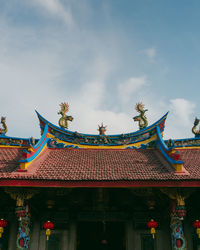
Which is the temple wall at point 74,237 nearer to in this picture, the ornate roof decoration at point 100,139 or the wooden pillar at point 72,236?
the wooden pillar at point 72,236

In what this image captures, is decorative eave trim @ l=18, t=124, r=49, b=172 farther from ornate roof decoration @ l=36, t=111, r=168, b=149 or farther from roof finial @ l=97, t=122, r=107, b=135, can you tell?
roof finial @ l=97, t=122, r=107, b=135

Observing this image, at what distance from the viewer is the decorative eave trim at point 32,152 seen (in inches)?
269

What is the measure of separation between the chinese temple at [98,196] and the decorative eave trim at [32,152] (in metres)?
0.03

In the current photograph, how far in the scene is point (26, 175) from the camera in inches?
253

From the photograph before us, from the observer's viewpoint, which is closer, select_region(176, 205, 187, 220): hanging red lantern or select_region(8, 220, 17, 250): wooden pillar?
select_region(176, 205, 187, 220): hanging red lantern

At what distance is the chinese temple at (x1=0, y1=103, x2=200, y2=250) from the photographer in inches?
247

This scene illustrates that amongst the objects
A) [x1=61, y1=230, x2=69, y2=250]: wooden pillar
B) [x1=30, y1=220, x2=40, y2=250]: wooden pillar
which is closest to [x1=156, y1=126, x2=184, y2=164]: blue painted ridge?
[x1=61, y1=230, x2=69, y2=250]: wooden pillar

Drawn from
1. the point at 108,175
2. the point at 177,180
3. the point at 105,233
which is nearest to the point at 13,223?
the point at 105,233

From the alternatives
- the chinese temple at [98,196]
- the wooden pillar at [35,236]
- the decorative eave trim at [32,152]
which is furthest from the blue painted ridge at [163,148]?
the wooden pillar at [35,236]

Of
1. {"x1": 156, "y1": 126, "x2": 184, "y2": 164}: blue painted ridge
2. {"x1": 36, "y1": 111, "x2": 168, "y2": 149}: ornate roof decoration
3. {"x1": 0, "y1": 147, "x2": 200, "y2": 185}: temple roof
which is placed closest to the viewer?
{"x1": 0, "y1": 147, "x2": 200, "y2": 185}: temple roof

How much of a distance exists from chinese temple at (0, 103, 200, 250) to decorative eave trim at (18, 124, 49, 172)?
27 millimetres

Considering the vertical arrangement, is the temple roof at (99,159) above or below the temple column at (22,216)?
above

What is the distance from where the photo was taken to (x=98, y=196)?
282 inches

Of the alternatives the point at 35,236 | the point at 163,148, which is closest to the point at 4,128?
the point at 35,236
